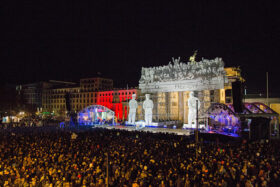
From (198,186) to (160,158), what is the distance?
11.8ft

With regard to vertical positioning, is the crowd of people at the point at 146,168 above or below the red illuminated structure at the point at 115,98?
below

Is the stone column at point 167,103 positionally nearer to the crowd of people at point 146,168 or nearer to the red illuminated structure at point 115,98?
the red illuminated structure at point 115,98

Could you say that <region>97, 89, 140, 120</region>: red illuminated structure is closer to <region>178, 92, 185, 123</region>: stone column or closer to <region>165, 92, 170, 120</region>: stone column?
<region>165, 92, 170, 120</region>: stone column

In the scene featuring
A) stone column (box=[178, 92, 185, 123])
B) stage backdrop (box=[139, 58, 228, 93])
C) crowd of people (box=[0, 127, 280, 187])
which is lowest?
crowd of people (box=[0, 127, 280, 187])

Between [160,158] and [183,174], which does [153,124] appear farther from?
[183,174]

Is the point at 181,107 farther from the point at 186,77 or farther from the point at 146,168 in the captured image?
the point at 146,168

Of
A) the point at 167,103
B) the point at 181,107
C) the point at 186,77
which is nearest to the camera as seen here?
the point at 186,77

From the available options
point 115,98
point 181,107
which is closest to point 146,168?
point 181,107

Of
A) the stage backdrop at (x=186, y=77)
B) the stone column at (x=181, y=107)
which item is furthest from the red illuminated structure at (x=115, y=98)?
the stage backdrop at (x=186, y=77)

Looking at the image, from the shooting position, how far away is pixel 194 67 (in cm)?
3106

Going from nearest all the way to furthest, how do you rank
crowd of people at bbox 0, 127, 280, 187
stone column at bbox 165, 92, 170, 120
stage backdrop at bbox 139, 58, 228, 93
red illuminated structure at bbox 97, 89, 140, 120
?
crowd of people at bbox 0, 127, 280, 187, stage backdrop at bbox 139, 58, 228, 93, stone column at bbox 165, 92, 170, 120, red illuminated structure at bbox 97, 89, 140, 120

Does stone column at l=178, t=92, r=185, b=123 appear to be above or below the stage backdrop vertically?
below

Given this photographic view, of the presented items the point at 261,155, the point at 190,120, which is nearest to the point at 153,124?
the point at 190,120

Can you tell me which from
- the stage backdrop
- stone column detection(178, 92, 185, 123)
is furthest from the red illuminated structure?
the stage backdrop
